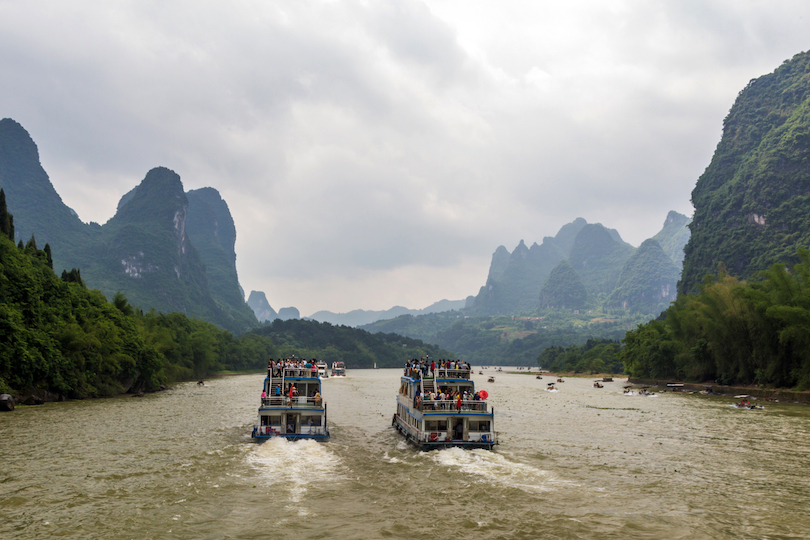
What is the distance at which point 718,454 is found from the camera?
32.5 m

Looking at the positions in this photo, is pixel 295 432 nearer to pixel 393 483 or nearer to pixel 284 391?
pixel 284 391

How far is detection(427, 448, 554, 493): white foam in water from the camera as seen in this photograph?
2557 centimetres

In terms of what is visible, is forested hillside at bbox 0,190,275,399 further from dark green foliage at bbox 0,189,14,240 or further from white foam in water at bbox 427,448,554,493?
white foam in water at bbox 427,448,554,493

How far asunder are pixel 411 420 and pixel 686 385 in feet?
229

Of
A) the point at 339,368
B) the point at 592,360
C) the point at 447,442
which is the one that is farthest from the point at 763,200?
the point at 447,442

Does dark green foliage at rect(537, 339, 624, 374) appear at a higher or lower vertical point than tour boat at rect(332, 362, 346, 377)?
higher

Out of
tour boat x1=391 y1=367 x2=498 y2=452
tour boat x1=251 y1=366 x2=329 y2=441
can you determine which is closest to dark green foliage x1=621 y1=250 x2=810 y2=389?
tour boat x1=391 y1=367 x2=498 y2=452

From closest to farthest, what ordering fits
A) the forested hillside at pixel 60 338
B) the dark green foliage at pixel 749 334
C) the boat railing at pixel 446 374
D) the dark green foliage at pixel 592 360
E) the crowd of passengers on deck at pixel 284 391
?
the crowd of passengers on deck at pixel 284 391 < the boat railing at pixel 446 374 < the forested hillside at pixel 60 338 < the dark green foliage at pixel 749 334 < the dark green foliage at pixel 592 360

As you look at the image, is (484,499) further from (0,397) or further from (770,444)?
(0,397)

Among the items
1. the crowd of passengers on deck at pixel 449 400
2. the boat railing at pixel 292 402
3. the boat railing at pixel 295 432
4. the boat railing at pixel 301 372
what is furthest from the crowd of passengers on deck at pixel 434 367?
the boat railing at pixel 295 432

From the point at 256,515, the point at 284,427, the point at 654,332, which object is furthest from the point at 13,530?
the point at 654,332

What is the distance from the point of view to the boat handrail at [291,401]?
3397cm

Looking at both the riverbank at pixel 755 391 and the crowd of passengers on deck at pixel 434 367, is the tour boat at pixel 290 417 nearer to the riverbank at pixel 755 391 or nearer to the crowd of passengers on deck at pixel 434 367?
the crowd of passengers on deck at pixel 434 367

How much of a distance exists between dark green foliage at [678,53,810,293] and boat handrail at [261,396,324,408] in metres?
132
